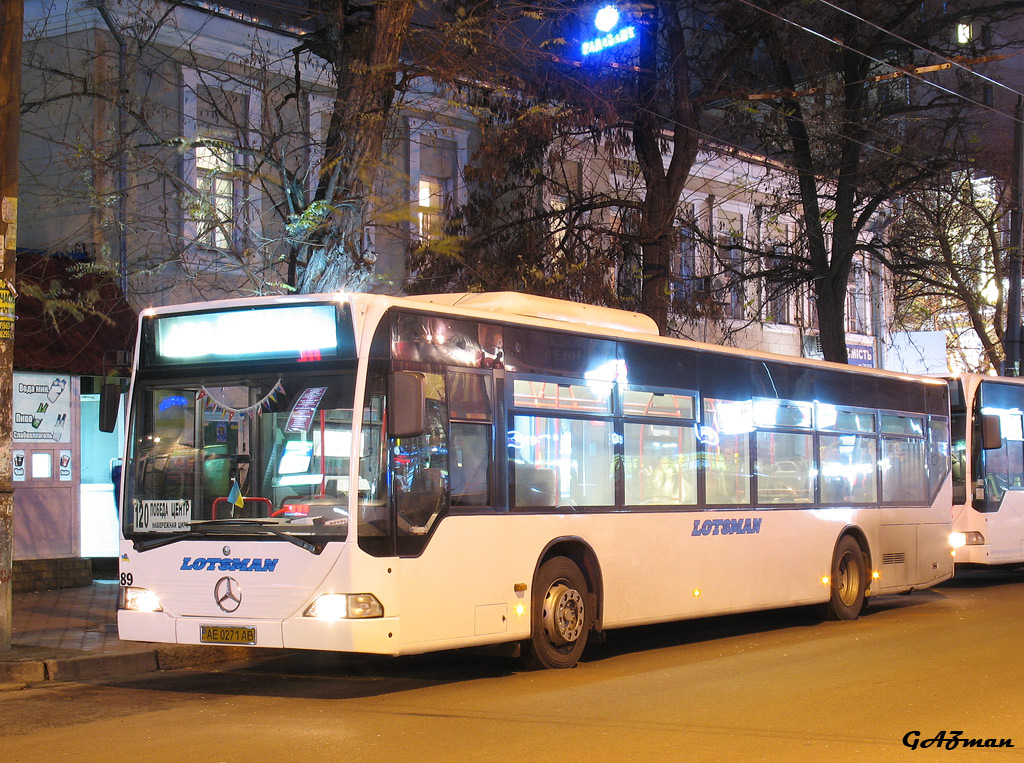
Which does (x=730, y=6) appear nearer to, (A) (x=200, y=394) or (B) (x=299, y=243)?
(B) (x=299, y=243)

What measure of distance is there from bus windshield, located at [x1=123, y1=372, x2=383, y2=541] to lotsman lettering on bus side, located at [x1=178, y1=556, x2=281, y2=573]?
0.65ft

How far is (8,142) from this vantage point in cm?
1144

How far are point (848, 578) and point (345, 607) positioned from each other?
814cm

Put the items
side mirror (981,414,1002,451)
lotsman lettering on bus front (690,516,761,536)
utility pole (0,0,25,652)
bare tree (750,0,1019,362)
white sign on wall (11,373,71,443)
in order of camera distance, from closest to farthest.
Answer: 1. utility pole (0,0,25,652)
2. lotsman lettering on bus front (690,516,761,536)
3. white sign on wall (11,373,71,443)
4. side mirror (981,414,1002,451)
5. bare tree (750,0,1019,362)

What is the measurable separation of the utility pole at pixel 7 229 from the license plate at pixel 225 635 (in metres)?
2.77

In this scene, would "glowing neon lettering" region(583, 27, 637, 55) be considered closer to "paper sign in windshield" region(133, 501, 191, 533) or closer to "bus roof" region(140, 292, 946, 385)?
"bus roof" region(140, 292, 946, 385)

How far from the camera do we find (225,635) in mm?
9211

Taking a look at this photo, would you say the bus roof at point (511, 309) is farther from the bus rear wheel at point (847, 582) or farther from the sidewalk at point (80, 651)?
the sidewalk at point (80, 651)

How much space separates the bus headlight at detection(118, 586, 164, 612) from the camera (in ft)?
31.3

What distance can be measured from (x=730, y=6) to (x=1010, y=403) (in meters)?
7.66

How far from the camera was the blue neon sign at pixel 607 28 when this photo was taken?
61.4 ft

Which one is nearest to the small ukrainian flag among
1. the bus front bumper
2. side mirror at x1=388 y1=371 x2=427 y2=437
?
the bus front bumper

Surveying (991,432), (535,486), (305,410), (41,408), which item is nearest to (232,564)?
(305,410)

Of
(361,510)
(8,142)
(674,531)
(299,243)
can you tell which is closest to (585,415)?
(674,531)
